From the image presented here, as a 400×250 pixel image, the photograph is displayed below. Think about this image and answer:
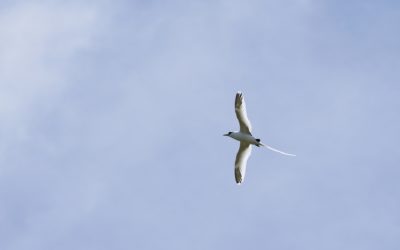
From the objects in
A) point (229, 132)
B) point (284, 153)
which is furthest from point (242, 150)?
point (284, 153)

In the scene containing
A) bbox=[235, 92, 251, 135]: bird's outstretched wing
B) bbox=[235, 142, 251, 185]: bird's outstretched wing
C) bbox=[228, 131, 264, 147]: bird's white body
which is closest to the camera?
bbox=[235, 92, 251, 135]: bird's outstretched wing

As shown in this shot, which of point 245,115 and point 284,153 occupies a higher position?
point 245,115

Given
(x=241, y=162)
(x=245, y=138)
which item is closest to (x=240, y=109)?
(x=245, y=138)

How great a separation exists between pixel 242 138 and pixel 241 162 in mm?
2515

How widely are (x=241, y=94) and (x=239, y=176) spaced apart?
21.7 ft

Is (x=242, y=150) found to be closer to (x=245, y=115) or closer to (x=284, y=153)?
(x=245, y=115)

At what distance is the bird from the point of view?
53.5m

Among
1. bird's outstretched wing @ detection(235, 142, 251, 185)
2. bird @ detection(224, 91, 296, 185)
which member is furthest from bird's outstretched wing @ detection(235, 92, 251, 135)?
bird's outstretched wing @ detection(235, 142, 251, 185)

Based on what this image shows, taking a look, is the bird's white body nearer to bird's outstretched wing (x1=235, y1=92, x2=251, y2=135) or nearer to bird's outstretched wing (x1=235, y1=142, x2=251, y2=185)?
bird's outstretched wing (x1=235, y1=92, x2=251, y2=135)

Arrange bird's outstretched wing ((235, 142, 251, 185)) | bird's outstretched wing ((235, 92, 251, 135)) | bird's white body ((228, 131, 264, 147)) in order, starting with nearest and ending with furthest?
bird's outstretched wing ((235, 92, 251, 135)) < bird's white body ((228, 131, 264, 147)) < bird's outstretched wing ((235, 142, 251, 185))

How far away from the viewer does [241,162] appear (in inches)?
2227

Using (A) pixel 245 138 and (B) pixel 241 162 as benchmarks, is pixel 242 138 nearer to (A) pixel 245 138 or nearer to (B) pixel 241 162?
(A) pixel 245 138

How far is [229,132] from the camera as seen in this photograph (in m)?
56.0

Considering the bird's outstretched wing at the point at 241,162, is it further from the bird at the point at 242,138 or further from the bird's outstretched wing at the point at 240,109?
the bird's outstretched wing at the point at 240,109
